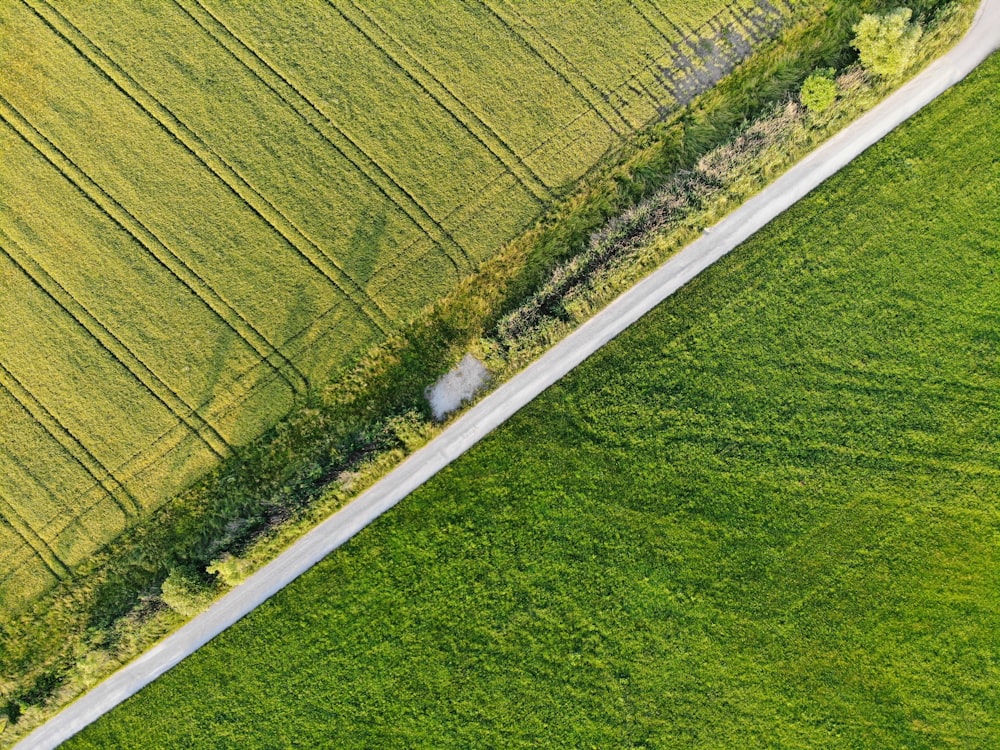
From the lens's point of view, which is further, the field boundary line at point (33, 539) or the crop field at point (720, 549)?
the field boundary line at point (33, 539)

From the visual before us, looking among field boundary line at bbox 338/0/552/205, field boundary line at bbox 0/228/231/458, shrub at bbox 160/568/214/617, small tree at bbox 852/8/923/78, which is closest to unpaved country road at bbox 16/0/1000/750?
shrub at bbox 160/568/214/617

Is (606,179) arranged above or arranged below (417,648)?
above

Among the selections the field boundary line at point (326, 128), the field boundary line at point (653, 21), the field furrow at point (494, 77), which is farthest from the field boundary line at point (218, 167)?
the field boundary line at point (653, 21)

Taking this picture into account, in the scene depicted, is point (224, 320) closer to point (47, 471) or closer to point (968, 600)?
point (47, 471)

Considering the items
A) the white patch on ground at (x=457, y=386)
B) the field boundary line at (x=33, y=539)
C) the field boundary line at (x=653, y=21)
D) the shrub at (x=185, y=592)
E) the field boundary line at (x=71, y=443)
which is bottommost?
the shrub at (x=185, y=592)

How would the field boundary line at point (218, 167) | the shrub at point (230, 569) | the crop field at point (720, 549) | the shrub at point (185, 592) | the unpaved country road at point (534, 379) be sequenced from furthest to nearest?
1. the field boundary line at point (218, 167)
2. the unpaved country road at point (534, 379)
3. the crop field at point (720, 549)
4. the shrub at point (230, 569)
5. the shrub at point (185, 592)

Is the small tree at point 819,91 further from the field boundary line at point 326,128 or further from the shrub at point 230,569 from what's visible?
the shrub at point 230,569

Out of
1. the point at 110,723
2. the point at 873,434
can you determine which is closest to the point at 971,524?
the point at 873,434
